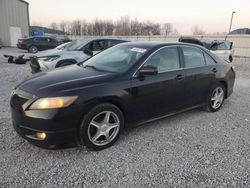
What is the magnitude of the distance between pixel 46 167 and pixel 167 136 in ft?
6.18

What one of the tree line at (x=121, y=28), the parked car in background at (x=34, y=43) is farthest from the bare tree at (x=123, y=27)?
the parked car in background at (x=34, y=43)

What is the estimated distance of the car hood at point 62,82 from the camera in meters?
2.87

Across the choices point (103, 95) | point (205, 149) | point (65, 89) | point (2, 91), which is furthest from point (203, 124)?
point (2, 91)

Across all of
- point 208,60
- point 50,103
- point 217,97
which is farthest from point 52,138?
point 217,97

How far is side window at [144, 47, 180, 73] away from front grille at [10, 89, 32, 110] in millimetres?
1783

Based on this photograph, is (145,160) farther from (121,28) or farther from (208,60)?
(121,28)

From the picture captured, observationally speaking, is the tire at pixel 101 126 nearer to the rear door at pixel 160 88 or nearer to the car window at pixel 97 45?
the rear door at pixel 160 88

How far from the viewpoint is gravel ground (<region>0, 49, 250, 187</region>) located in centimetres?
254

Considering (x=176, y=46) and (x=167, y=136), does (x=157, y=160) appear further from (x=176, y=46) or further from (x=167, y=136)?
(x=176, y=46)

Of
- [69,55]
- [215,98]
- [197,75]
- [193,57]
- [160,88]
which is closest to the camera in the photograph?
[160,88]

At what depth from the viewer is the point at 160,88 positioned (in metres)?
3.69

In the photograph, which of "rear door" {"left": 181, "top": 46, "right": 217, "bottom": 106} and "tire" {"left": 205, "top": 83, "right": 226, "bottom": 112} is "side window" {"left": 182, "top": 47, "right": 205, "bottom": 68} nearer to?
"rear door" {"left": 181, "top": 46, "right": 217, "bottom": 106}

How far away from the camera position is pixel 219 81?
4840 mm

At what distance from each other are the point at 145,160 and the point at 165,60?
178cm
